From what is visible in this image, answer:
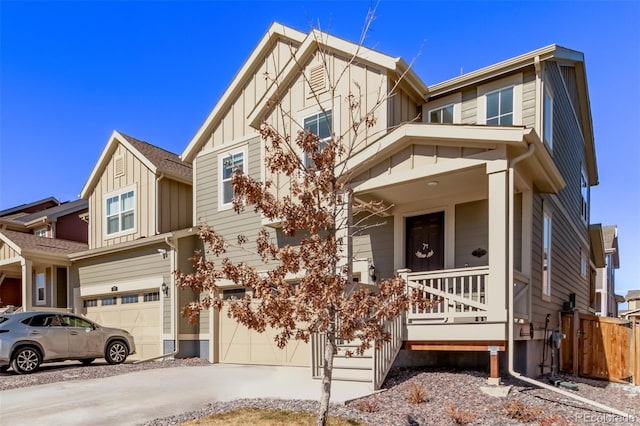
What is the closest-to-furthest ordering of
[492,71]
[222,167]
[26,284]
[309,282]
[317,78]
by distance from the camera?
[309,282], [492,71], [317,78], [222,167], [26,284]

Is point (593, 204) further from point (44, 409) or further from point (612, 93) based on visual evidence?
point (44, 409)

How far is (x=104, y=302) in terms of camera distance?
1527cm

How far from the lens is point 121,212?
1552 cm

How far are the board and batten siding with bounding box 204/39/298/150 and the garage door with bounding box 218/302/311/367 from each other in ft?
16.8

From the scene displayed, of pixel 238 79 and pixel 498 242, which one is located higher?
pixel 238 79

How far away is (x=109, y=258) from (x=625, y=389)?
48.3 ft

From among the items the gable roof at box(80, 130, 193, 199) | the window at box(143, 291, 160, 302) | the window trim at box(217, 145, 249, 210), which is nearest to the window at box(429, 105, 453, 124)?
the window trim at box(217, 145, 249, 210)

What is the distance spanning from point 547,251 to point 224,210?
8.21m

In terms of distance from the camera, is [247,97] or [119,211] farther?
[119,211]

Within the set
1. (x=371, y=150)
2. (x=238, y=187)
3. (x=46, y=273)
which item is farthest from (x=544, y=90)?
(x=46, y=273)

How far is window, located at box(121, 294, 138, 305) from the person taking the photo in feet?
46.7

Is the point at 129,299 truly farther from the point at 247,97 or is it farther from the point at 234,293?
the point at 247,97

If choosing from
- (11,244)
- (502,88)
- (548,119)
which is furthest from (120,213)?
(548,119)

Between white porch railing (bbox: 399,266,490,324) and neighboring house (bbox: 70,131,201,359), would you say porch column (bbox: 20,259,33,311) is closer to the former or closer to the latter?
neighboring house (bbox: 70,131,201,359)
